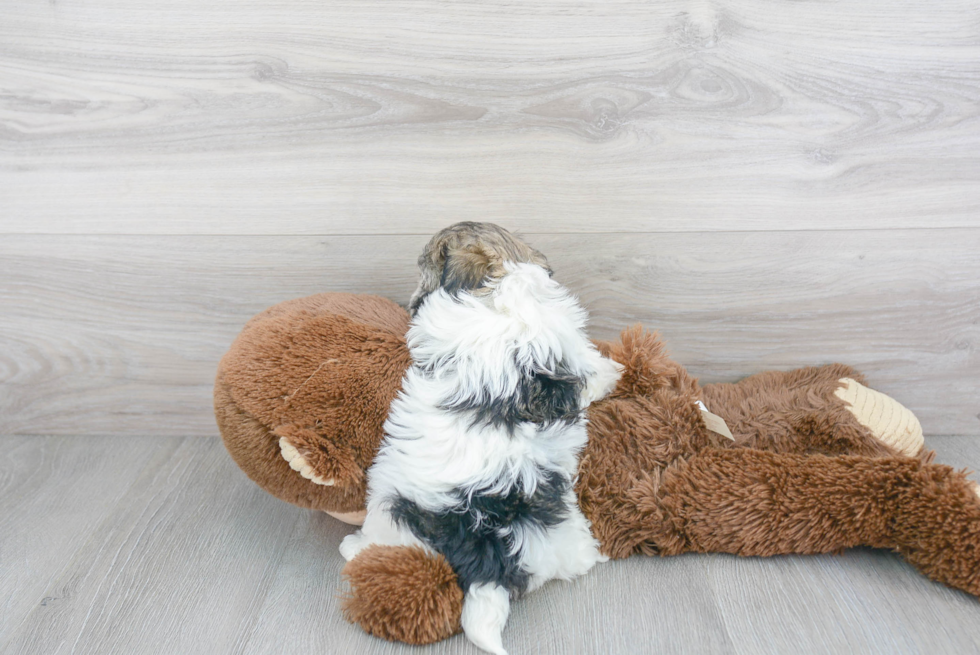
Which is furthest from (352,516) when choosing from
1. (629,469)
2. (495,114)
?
(495,114)

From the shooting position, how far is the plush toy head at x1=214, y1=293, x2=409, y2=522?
31.4 inches

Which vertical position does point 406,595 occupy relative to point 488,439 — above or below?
below

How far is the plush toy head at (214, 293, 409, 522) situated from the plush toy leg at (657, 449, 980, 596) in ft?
1.31

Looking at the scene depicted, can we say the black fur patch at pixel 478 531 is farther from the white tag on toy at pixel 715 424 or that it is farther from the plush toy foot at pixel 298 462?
the white tag on toy at pixel 715 424

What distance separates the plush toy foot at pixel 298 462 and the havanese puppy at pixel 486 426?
7 cm

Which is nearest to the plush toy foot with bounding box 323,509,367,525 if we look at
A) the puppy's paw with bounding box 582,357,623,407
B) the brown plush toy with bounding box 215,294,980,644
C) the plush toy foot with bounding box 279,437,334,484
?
the brown plush toy with bounding box 215,294,980,644

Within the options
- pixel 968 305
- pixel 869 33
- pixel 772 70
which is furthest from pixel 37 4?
pixel 968 305

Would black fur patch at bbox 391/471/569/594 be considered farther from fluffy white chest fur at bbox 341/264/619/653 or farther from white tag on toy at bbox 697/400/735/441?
white tag on toy at bbox 697/400/735/441

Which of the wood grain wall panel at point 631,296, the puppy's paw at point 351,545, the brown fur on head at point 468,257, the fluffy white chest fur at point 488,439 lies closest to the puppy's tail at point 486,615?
the fluffy white chest fur at point 488,439

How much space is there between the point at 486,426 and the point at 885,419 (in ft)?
2.03

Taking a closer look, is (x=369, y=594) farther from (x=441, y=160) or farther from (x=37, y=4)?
(x=37, y=4)

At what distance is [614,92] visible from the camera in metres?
0.98

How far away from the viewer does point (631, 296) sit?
1.08 metres

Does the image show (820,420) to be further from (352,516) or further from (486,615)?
(352,516)
